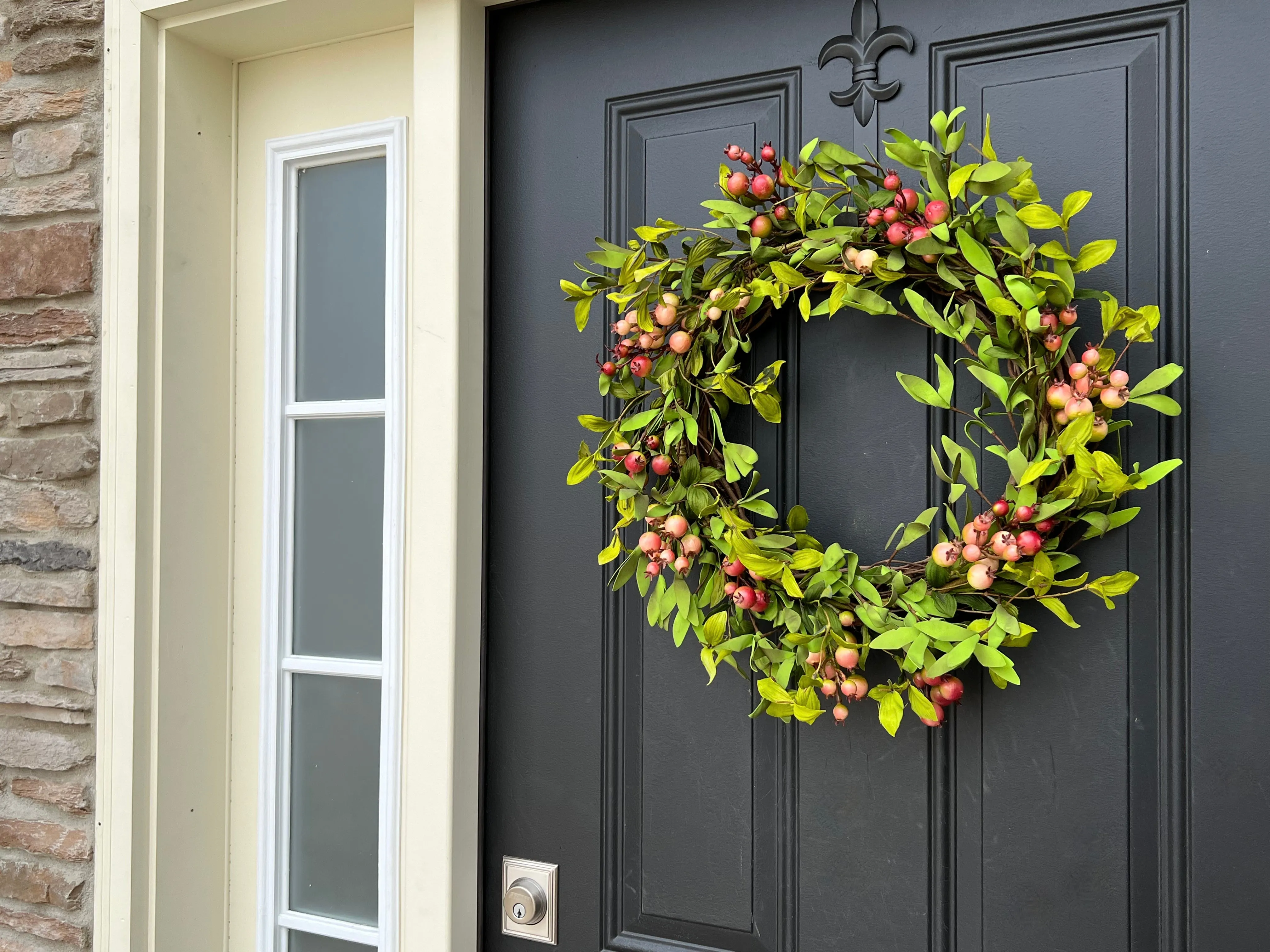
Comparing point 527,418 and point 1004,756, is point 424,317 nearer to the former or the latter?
point 527,418

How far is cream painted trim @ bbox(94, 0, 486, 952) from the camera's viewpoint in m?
1.21

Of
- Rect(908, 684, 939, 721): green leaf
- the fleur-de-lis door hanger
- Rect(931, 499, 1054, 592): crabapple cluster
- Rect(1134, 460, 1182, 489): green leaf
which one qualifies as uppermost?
the fleur-de-lis door hanger

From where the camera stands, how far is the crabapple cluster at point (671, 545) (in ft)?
3.43

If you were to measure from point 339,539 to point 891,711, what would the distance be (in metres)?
0.84

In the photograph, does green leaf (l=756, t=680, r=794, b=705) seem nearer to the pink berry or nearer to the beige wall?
the pink berry

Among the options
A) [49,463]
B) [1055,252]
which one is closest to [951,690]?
[1055,252]

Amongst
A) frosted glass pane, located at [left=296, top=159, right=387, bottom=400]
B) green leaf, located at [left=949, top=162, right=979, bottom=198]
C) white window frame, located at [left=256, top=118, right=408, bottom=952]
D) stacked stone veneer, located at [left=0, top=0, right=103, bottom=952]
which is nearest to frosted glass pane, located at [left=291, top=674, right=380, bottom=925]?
white window frame, located at [left=256, top=118, right=408, bottom=952]

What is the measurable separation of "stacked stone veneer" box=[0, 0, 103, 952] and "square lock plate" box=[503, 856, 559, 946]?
608 mm

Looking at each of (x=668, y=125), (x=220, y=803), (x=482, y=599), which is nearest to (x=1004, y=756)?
(x=482, y=599)

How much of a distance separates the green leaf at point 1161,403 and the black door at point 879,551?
0.09 m

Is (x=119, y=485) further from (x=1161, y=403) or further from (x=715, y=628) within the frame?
(x=1161, y=403)

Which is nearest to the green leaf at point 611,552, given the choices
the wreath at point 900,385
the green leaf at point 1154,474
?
the wreath at point 900,385

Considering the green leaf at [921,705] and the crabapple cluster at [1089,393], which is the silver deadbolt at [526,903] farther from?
the crabapple cluster at [1089,393]

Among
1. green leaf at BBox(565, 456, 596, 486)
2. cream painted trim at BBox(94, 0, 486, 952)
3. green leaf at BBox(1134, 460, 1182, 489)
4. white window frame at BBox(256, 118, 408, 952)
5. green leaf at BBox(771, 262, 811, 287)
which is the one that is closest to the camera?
green leaf at BBox(1134, 460, 1182, 489)
